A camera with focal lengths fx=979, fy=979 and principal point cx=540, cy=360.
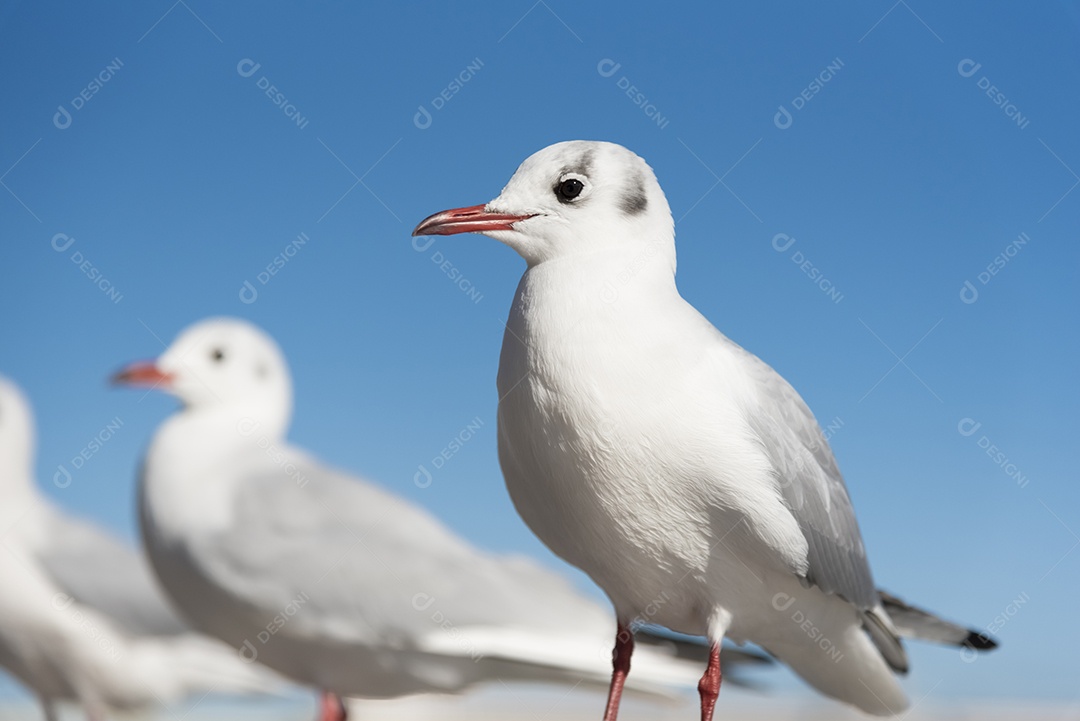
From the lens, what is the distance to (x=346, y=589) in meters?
1.47

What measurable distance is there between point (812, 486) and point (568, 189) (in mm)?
388

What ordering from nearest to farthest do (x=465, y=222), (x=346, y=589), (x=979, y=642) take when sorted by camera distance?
(x=465, y=222) < (x=979, y=642) < (x=346, y=589)

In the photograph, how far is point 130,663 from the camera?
1.79 m

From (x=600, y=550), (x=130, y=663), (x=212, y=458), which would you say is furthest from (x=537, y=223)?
(x=130, y=663)

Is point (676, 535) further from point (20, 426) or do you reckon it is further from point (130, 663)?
point (20, 426)

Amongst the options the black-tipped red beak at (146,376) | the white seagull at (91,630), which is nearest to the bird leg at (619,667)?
the white seagull at (91,630)

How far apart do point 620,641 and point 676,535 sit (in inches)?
6.8

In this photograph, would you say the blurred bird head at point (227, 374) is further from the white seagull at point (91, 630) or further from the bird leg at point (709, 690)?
the bird leg at point (709, 690)

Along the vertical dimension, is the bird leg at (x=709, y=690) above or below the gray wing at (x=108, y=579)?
above

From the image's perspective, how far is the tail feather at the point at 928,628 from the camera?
1099 millimetres

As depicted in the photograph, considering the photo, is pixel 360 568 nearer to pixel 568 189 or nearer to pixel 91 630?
pixel 91 630

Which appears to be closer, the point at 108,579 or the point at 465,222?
the point at 465,222

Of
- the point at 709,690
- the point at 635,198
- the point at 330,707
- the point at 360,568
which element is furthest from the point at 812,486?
the point at 330,707

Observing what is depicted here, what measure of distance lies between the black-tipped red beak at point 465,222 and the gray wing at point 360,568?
717 millimetres
